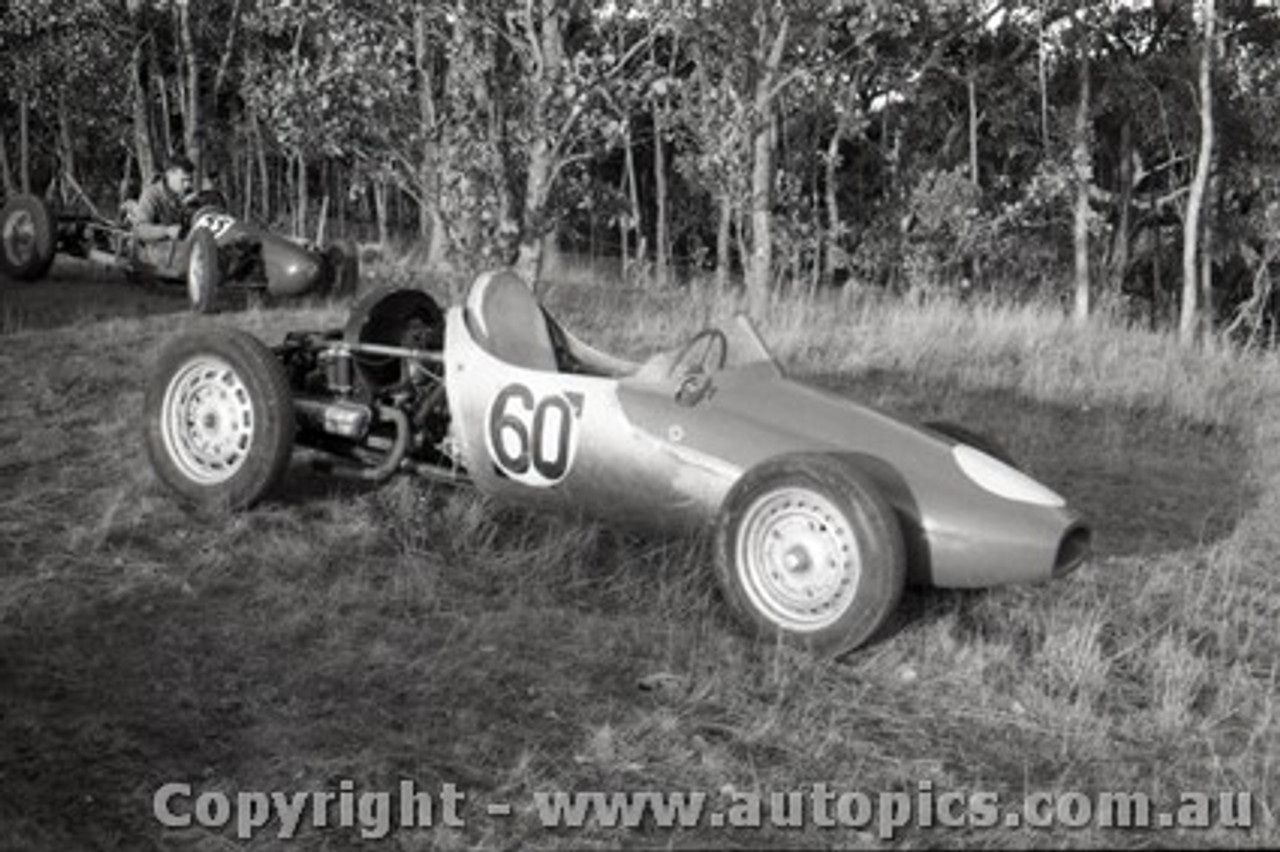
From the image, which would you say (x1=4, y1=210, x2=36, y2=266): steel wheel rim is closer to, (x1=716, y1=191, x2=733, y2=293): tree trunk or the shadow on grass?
the shadow on grass

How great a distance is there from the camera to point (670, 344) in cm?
1213

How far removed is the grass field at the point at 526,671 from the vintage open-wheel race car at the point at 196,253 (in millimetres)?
4272

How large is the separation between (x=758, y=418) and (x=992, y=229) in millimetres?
19834

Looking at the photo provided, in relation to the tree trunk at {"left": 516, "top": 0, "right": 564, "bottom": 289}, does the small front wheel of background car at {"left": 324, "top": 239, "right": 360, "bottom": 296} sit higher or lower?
lower

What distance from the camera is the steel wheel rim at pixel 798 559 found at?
503 centimetres

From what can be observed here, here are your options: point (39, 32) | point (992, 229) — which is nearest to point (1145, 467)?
point (992, 229)

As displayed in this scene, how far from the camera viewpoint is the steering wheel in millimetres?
5820

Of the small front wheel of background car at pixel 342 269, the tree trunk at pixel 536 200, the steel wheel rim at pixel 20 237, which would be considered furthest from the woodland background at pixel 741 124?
the steel wheel rim at pixel 20 237

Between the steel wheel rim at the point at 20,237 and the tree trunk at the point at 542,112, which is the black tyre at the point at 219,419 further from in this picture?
the steel wheel rim at the point at 20,237

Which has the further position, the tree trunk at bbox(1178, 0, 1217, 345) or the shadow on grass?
the tree trunk at bbox(1178, 0, 1217, 345)

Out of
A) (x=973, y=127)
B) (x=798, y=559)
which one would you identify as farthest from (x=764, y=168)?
(x=973, y=127)

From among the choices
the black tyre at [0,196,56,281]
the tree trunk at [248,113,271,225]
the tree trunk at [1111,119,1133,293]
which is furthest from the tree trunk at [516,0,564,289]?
the tree trunk at [1111,119,1133,293]

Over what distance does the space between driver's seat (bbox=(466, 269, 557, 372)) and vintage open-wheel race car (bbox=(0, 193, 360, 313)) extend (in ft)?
20.8

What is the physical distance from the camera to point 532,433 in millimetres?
5938
